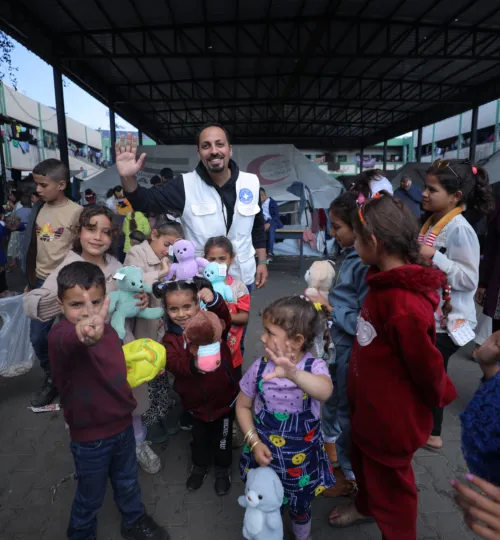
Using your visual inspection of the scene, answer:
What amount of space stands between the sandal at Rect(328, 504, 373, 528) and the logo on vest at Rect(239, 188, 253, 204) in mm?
1880

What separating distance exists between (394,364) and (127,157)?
1751 millimetres

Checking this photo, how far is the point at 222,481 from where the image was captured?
7.16 ft

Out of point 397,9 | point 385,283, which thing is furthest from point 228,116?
point 385,283

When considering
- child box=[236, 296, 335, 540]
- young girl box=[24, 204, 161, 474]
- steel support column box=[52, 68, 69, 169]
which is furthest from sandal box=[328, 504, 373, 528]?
steel support column box=[52, 68, 69, 169]

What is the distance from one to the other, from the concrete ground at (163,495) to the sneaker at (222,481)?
3cm

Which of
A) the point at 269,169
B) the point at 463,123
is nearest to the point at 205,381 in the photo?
the point at 269,169

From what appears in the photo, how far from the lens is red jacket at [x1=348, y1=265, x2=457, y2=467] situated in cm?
135

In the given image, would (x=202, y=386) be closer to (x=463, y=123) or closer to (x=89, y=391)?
(x=89, y=391)

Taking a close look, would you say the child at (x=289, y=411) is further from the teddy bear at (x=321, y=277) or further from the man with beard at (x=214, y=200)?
the man with beard at (x=214, y=200)

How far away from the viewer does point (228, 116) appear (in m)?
17.2

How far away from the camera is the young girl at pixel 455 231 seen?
2.13 m

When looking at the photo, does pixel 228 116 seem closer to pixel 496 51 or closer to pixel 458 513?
pixel 496 51

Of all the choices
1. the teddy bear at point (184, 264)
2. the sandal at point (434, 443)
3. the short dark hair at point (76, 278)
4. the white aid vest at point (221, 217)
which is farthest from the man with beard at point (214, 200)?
the sandal at point (434, 443)

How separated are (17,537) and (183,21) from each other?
919cm
